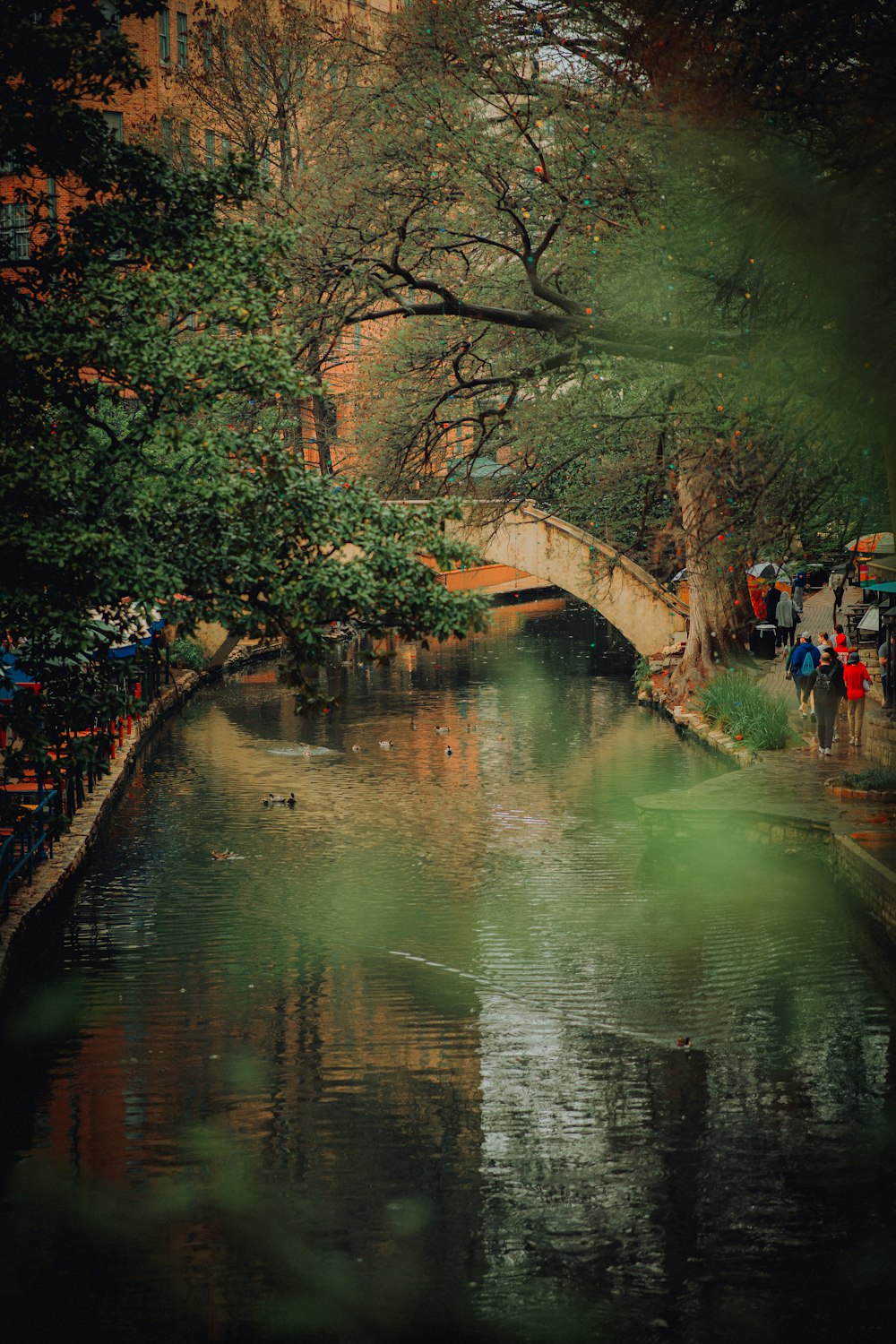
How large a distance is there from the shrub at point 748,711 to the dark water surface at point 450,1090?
155 inches

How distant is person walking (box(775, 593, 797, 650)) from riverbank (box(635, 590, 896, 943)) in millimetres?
11410

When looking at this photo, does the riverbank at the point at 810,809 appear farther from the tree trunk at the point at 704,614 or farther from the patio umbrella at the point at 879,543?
the tree trunk at the point at 704,614

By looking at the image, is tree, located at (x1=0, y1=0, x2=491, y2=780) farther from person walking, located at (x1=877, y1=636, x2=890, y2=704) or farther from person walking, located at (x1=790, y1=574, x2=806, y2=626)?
person walking, located at (x1=790, y1=574, x2=806, y2=626)

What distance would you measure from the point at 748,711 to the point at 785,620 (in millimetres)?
11025

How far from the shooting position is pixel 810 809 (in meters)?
20.8

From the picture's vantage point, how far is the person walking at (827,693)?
24.3 metres

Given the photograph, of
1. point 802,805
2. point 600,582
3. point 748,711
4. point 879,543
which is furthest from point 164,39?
point 802,805

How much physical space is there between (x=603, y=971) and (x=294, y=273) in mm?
8485

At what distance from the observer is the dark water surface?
9.99m

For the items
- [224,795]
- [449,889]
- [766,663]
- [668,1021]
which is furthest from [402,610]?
[766,663]

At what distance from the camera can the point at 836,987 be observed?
15992 millimetres

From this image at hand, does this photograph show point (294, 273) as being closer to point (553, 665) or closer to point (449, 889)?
point (449, 889)

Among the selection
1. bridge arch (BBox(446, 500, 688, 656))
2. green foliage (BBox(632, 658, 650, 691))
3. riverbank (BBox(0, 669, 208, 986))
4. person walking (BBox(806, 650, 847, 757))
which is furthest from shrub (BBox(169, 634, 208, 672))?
person walking (BBox(806, 650, 847, 757))

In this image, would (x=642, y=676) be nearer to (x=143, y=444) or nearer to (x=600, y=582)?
(x=600, y=582)
